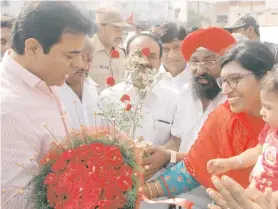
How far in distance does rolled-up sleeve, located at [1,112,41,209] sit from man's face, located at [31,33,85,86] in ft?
0.88

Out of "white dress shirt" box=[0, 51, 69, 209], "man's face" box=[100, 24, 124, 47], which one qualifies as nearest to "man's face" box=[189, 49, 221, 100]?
"white dress shirt" box=[0, 51, 69, 209]

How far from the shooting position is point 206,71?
2641 millimetres

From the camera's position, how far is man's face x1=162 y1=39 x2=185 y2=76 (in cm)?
434

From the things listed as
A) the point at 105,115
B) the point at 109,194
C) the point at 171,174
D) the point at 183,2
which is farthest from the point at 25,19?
the point at 183,2

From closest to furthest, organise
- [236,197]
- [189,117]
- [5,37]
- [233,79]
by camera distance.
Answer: [236,197], [233,79], [189,117], [5,37]

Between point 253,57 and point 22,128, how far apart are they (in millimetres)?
1156

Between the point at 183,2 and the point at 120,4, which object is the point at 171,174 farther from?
the point at 183,2

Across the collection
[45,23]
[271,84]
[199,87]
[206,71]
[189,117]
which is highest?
[45,23]

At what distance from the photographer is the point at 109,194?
4.43 ft

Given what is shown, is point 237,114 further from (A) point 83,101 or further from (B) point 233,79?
(A) point 83,101

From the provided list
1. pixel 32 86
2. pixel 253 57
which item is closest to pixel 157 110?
pixel 253 57

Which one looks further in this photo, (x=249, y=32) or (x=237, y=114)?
(x=249, y=32)

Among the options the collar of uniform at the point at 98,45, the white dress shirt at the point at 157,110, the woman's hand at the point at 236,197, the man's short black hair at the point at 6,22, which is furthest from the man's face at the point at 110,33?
the woman's hand at the point at 236,197

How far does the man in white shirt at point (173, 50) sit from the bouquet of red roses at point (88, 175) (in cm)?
283
